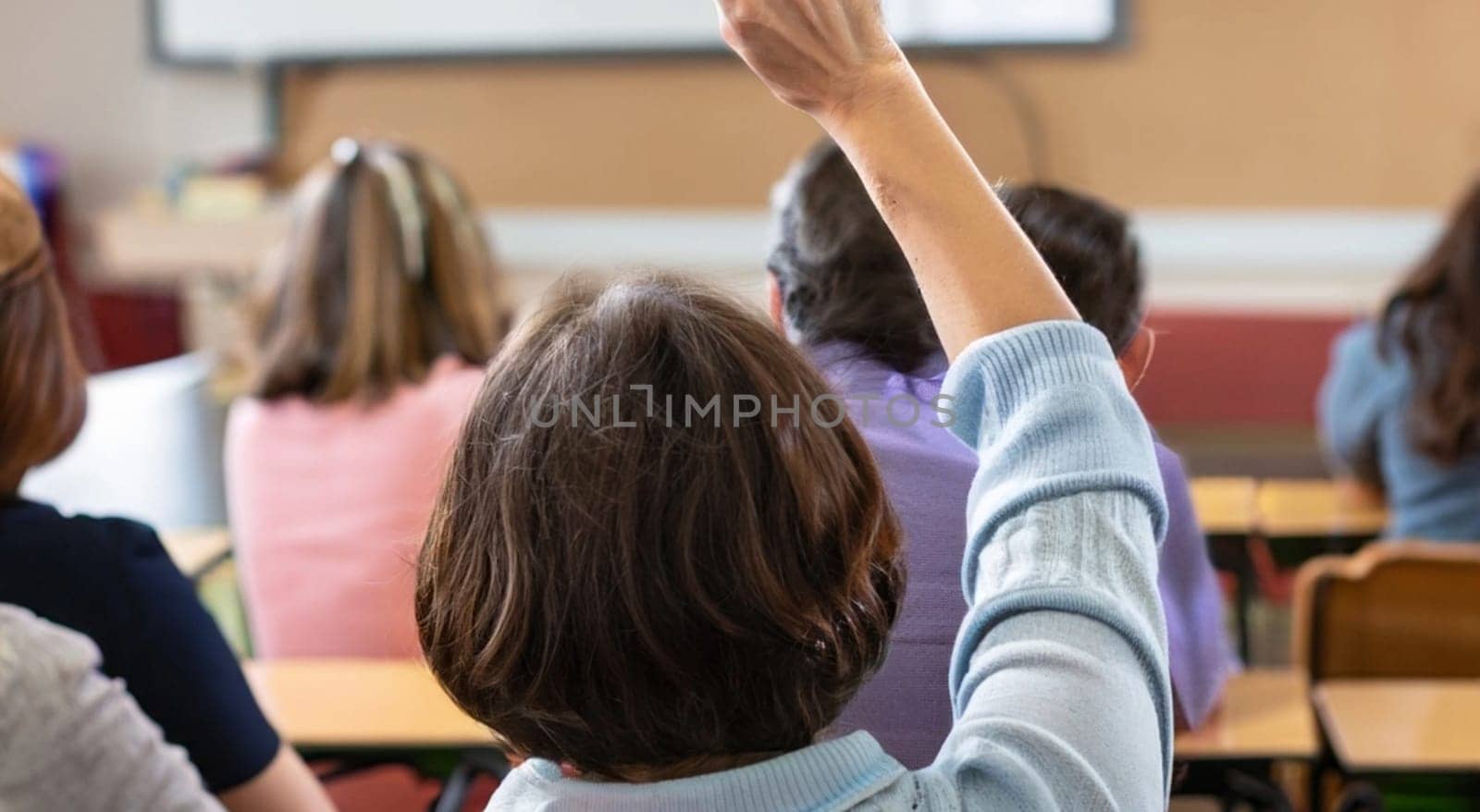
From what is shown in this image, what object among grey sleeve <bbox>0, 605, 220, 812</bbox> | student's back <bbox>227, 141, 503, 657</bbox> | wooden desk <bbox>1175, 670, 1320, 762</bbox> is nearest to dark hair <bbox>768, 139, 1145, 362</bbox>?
grey sleeve <bbox>0, 605, 220, 812</bbox>

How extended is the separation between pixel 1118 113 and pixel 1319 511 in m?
2.15

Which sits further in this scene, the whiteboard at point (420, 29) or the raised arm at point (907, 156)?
the whiteboard at point (420, 29)

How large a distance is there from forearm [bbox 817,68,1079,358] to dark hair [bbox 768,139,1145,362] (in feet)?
0.58

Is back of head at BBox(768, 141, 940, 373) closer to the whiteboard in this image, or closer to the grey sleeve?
the grey sleeve

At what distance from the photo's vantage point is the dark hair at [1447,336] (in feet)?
8.66

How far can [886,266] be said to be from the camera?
1.06m

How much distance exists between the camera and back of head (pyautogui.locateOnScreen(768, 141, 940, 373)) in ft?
3.16

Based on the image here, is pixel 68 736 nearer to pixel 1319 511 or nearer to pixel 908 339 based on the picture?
pixel 908 339

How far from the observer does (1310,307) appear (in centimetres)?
468

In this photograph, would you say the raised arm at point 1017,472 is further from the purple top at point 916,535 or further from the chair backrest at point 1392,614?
the chair backrest at point 1392,614

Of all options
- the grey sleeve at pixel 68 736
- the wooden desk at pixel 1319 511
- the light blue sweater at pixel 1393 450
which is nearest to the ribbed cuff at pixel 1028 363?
the grey sleeve at pixel 68 736

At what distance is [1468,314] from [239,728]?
216 centimetres

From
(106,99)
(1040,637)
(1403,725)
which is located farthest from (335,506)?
(106,99)

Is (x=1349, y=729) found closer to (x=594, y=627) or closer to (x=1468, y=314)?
(x=1468, y=314)
